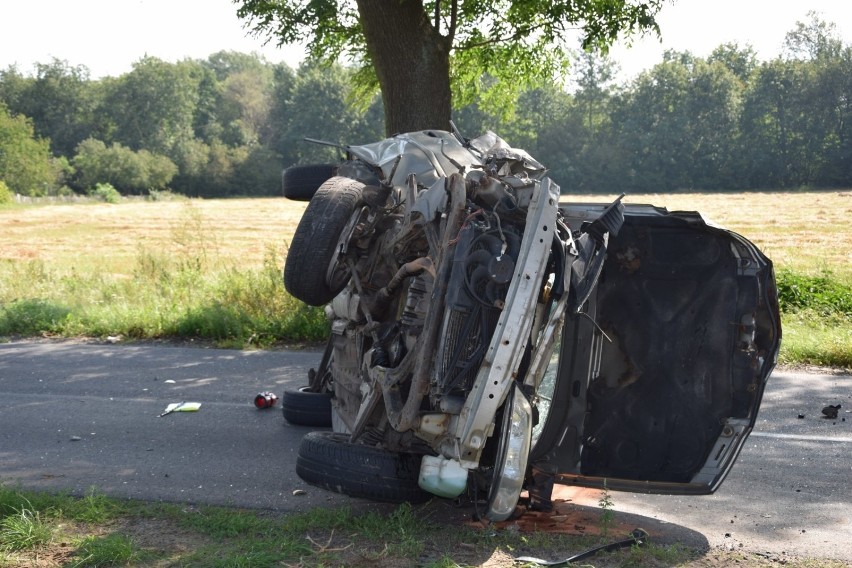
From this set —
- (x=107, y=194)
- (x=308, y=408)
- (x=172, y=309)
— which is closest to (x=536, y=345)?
(x=308, y=408)

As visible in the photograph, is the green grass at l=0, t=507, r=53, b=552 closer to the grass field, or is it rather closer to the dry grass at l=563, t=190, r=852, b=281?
the grass field

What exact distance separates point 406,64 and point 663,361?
22.0 feet

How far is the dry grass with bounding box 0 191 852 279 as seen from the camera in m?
20.2

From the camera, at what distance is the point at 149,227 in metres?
38.1

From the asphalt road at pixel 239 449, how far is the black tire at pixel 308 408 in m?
0.08

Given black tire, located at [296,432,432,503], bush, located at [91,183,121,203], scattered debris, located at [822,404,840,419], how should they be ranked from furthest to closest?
bush, located at [91,183,121,203]
scattered debris, located at [822,404,840,419]
black tire, located at [296,432,432,503]

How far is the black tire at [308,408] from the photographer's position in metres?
6.94

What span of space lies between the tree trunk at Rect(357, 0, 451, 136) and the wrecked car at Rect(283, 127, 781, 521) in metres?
5.40

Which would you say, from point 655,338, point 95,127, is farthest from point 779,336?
point 95,127

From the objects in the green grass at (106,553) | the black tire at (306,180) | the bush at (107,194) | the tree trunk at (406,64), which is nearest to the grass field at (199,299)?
the tree trunk at (406,64)

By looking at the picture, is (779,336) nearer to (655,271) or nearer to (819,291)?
(655,271)

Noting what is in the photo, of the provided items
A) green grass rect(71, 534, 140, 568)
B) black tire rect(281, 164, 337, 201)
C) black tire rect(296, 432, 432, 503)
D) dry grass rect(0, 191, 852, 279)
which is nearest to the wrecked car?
black tire rect(296, 432, 432, 503)

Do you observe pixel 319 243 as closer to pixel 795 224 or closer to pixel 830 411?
pixel 830 411

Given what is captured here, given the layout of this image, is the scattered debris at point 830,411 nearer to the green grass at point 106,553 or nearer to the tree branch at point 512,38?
the green grass at point 106,553
